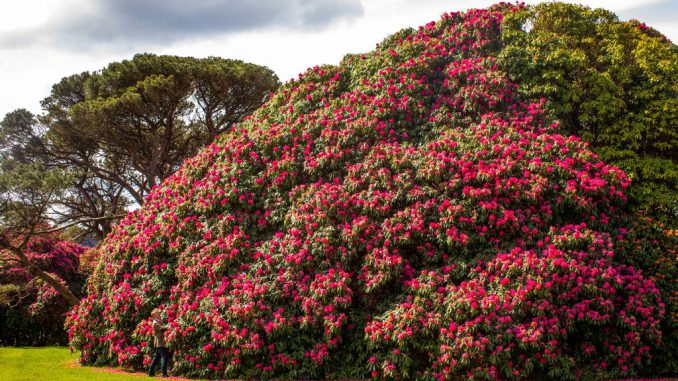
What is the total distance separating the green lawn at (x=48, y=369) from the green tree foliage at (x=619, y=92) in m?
12.2

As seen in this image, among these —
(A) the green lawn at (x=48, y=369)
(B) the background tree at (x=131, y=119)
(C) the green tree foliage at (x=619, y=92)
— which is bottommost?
(A) the green lawn at (x=48, y=369)

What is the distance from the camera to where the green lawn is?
12.0m

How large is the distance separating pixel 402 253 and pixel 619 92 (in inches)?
291

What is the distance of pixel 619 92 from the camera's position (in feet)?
46.3

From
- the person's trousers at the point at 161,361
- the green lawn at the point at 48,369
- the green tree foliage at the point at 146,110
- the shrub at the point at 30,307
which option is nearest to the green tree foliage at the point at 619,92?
the person's trousers at the point at 161,361

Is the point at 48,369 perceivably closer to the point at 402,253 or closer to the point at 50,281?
the point at 50,281

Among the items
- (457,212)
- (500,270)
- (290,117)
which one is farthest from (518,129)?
(290,117)

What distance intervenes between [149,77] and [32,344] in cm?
1258

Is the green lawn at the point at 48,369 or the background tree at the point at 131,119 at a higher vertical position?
the background tree at the point at 131,119

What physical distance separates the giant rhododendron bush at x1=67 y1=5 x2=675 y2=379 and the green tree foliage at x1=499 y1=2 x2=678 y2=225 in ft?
2.19

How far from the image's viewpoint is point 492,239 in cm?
1165

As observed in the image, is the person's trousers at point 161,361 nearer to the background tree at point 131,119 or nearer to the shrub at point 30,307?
the shrub at point 30,307

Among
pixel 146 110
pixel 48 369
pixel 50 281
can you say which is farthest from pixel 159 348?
pixel 146 110

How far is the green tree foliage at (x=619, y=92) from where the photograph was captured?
13461 millimetres
